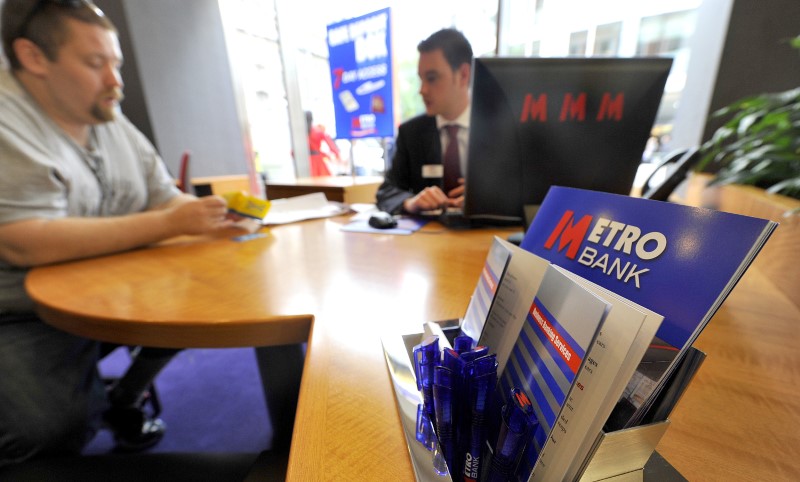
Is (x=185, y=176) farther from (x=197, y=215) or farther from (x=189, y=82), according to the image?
(x=197, y=215)

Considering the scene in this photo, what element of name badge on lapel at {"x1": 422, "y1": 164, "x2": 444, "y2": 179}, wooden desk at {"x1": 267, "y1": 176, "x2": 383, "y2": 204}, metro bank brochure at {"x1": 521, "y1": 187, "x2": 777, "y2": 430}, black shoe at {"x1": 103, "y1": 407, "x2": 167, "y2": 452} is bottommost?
black shoe at {"x1": 103, "y1": 407, "x2": 167, "y2": 452}

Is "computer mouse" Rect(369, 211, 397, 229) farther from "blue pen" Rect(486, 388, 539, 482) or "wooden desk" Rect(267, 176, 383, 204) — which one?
"wooden desk" Rect(267, 176, 383, 204)

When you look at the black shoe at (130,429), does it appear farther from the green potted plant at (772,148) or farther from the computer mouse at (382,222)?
the green potted plant at (772,148)

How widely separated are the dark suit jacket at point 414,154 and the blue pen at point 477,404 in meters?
1.38

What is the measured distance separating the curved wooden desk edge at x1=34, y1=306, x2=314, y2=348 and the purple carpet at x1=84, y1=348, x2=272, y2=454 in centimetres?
79

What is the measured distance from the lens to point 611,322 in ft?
0.59

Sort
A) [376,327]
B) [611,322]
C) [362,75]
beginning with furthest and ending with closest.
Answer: [362,75] < [376,327] < [611,322]

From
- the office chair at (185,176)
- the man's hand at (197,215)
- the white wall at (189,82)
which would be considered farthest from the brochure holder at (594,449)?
the white wall at (189,82)

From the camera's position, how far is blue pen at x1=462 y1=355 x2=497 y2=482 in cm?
22

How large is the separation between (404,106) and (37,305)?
3788mm

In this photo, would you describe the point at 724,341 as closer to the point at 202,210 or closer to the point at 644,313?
the point at 644,313

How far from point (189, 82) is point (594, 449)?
4081 millimetres

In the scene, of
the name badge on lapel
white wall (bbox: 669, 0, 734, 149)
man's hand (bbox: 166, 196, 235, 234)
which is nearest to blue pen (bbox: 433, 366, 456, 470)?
man's hand (bbox: 166, 196, 235, 234)

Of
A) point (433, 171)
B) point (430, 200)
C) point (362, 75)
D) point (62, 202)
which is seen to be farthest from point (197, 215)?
point (362, 75)
